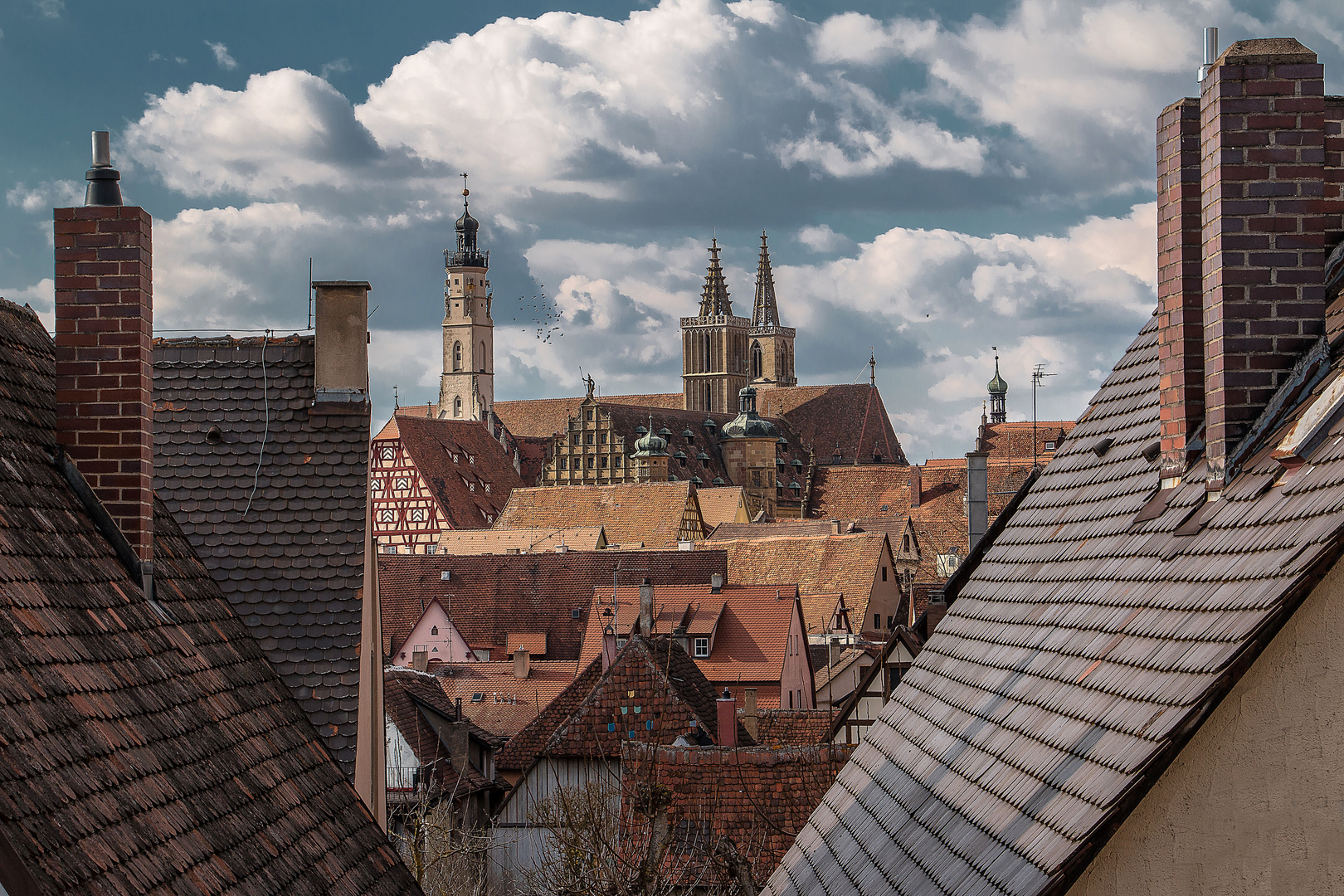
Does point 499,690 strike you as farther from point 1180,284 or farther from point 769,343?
point 769,343

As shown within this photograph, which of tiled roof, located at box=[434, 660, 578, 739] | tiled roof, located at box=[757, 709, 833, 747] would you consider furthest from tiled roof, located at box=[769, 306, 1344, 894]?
tiled roof, located at box=[434, 660, 578, 739]

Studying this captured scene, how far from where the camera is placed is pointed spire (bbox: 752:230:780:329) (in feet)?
551

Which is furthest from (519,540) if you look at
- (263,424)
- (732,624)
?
(263,424)

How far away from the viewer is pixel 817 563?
198 ft

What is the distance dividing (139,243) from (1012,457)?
3369 inches

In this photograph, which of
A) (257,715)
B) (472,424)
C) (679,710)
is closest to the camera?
(257,715)

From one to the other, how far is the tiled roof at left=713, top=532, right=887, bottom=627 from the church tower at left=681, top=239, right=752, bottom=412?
8664 cm

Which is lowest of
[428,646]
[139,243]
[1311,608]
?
[428,646]

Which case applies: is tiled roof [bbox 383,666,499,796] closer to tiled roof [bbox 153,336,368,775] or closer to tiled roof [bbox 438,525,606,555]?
tiled roof [bbox 153,336,368,775]

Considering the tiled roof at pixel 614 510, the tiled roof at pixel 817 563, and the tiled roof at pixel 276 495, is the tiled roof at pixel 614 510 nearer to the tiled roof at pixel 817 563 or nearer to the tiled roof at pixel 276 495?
the tiled roof at pixel 817 563

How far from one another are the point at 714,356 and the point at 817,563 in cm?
9414

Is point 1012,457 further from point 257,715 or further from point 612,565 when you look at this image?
point 257,715

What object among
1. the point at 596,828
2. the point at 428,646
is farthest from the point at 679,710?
the point at 428,646

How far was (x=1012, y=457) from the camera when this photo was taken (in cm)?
8956
